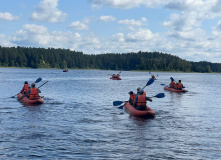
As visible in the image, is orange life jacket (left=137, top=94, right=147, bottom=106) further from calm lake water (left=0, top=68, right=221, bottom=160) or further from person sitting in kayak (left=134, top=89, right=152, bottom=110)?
calm lake water (left=0, top=68, right=221, bottom=160)

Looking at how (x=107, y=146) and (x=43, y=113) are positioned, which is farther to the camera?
(x=43, y=113)

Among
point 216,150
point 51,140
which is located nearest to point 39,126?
point 51,140

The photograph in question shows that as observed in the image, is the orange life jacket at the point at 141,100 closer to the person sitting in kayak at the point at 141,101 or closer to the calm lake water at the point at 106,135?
the person sitting in kayak at the point at 141,101

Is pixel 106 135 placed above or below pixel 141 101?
below

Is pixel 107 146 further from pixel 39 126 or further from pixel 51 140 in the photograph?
pixel 39 126

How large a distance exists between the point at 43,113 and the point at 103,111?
5478 millimetres

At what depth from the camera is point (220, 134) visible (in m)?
19.0

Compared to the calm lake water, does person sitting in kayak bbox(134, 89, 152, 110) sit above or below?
above

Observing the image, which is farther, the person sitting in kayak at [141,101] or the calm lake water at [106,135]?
the person sitting in kayak at [141,101]

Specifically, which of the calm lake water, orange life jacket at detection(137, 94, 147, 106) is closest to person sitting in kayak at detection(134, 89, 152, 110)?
orange life jacket at detection(137, 94, 147, 106)

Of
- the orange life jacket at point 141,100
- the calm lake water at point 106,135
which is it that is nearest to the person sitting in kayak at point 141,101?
the orange life jacket at point 141,100

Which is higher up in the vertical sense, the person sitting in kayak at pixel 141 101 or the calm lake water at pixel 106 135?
the person sitting in kayak at pixel 141 101

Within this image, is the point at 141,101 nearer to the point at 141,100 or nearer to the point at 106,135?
the point at 141,100

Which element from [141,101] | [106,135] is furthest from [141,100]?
[106,135]
